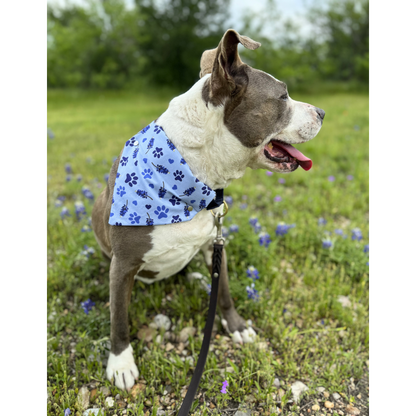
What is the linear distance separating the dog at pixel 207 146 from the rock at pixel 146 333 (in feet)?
0.97

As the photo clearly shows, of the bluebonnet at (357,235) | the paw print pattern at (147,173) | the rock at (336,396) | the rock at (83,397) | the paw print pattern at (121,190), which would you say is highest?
the paw print pattern at (147,173)

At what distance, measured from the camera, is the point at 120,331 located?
2.21 metres

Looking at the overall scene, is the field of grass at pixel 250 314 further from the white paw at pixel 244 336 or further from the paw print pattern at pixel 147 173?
the paw print pattern at pixel 147 173

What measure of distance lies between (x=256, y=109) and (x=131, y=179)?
77 cm

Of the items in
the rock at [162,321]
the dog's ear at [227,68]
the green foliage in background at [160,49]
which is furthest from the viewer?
the green foliage in background at [160,49]

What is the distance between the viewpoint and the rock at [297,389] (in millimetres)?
2080

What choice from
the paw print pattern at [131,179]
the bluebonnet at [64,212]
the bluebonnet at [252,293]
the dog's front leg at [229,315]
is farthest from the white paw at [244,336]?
the bluebonnet at [64,212]

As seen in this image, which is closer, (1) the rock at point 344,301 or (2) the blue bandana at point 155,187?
(2) the blue bandana at point 155,187

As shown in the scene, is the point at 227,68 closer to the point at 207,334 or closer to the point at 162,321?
the point at 207,334

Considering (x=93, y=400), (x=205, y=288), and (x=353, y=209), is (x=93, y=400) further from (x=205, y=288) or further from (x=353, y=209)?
(x=353, y=209)

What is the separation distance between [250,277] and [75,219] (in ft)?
7.56

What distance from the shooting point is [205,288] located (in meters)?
2.85

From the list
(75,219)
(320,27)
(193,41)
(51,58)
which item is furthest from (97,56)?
(75,219)

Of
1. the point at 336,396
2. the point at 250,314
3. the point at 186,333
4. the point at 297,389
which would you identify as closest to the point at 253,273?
the point at 250,314
